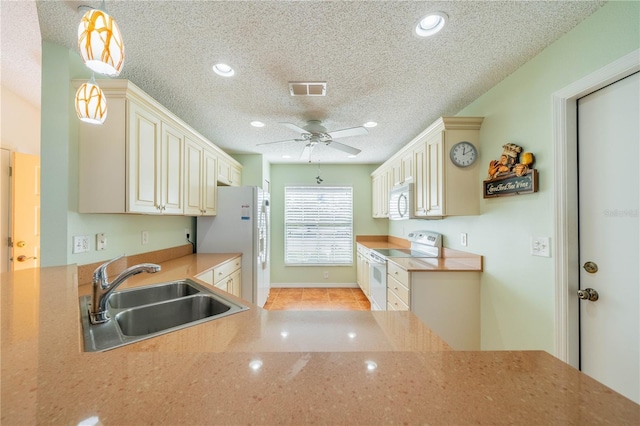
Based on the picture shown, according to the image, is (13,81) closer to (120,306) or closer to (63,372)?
(120,306)

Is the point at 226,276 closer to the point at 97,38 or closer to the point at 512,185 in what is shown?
the point at 97,38

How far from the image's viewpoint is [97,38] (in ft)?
2.97

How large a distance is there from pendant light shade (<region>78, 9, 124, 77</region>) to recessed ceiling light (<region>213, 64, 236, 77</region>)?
1.00m

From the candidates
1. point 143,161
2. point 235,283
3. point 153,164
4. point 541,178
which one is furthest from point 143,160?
point 541,178

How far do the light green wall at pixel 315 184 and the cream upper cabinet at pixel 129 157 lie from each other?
2706mm

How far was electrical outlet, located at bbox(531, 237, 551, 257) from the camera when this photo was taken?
1672 mm

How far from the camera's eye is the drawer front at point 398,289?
7.76ft

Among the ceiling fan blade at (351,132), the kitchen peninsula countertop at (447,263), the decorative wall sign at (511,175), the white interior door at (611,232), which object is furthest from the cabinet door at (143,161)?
the white interior door at (611,232)

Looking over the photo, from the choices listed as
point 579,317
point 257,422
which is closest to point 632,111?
point 579,317

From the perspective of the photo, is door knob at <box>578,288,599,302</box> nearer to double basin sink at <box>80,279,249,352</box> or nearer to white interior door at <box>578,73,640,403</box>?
white interior door at <box>578,73,640,403</box>

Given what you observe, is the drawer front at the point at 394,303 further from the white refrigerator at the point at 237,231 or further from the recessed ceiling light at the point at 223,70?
the recessed ceiling light at the point at 223,70

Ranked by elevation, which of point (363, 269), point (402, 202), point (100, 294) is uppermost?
point (402, 202)

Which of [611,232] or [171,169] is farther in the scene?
[171,169]

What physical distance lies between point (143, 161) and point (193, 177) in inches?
32.0
